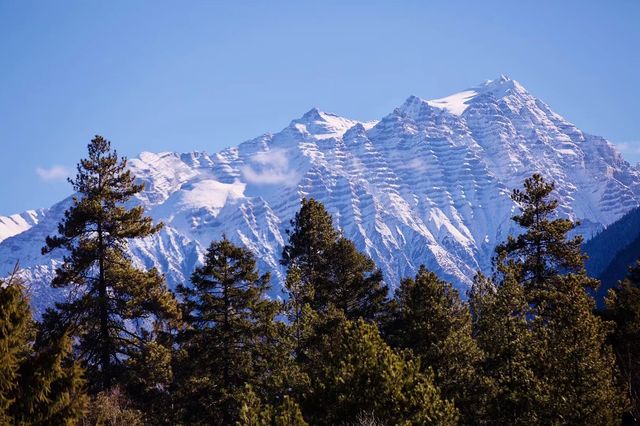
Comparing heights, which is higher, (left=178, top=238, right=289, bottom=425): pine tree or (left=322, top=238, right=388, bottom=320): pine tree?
(left=322, top=238, right=388, bottom=320): pine tree

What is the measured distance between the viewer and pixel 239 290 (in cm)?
3666

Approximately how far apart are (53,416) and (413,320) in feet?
57.3

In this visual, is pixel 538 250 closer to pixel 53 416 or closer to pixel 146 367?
pixel 146 367

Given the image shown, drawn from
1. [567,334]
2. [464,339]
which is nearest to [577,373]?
[567,334]

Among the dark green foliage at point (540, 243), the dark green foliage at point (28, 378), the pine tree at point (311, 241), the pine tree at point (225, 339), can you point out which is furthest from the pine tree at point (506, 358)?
the pine tree at point (311, 241)

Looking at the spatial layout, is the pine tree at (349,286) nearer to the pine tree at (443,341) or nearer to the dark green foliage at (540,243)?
the pine tree at (443,341)

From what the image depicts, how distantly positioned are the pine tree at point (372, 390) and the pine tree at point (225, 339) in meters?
9.03

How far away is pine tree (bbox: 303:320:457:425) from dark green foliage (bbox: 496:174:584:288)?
1458 centimetres

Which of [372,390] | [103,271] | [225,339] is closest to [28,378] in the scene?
[372,390]

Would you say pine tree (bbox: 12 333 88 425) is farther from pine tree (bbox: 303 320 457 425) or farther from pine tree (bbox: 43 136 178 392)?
pine tree (bbox: 43 136 178 392)

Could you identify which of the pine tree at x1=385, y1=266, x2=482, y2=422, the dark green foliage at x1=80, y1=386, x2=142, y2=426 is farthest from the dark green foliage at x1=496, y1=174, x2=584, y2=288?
the dark green foliage at x1=80, y1=386, x2=142, y2=426

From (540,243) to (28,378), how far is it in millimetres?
28596

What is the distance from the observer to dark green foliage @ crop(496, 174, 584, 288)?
38.4 metres

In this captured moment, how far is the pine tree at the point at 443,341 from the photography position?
29.1 metres
